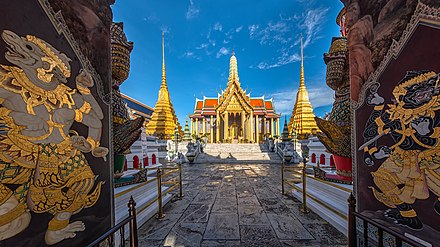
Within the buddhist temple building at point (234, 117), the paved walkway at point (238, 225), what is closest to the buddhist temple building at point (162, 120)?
the buddhist temple building at point (234, 117)

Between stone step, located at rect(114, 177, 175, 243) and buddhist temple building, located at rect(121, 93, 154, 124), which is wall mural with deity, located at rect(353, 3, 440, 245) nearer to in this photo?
stone step, located at rect(114, 177, 175, 243)

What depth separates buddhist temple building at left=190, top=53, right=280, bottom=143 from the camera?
2603cm

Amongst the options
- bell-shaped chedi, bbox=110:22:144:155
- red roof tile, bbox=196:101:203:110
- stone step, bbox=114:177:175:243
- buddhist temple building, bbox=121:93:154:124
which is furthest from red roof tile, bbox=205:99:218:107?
bell-shaped chedi, bbox=110:22:144:155

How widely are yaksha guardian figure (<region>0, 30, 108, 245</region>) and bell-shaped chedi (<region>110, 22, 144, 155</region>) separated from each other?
1609mm

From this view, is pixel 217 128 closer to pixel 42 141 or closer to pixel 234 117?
pixel 234 117

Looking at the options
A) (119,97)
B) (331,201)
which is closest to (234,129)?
(331,201)

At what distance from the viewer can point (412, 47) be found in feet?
6.49

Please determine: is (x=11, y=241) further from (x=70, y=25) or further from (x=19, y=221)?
(x=70, y=25)

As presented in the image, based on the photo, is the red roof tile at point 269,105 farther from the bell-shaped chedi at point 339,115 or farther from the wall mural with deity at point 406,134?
the wall mural with deity at point 406,134

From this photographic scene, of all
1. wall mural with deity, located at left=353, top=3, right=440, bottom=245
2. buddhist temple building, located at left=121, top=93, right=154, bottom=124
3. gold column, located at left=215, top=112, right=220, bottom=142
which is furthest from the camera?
buddhist temple building, located at left=121, top=93, right=154, bottom=124

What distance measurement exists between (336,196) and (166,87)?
1015 inches

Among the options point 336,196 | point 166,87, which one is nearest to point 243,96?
point 166,87

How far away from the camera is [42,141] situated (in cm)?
167

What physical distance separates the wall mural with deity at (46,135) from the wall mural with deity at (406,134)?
383 centimetres
